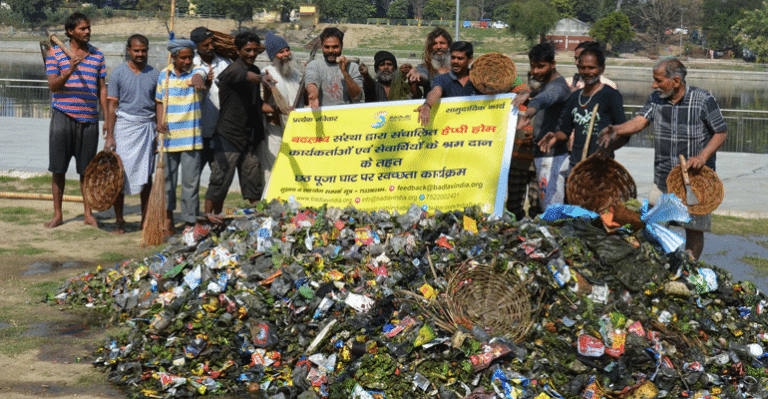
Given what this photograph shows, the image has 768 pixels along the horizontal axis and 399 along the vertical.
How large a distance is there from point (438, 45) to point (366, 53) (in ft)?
213

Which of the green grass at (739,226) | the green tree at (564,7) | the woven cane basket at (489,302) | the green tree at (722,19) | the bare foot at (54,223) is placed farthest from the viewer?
the green tree at (564,7)

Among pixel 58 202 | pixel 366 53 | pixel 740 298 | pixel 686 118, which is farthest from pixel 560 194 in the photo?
pixel 366 53

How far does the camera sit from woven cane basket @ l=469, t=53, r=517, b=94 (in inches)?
268

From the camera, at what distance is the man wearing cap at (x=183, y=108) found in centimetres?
828

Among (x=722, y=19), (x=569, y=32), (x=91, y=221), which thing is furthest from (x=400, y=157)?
(x=722, y=19)

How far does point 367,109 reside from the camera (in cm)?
712

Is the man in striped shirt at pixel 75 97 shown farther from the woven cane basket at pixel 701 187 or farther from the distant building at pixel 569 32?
the distant building at pixel 569 32

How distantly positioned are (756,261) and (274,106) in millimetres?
4822

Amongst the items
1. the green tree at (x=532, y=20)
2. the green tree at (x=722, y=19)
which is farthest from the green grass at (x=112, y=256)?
the green tree at (x=722, y=19)

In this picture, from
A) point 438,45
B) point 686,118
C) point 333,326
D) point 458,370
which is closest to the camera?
point 458,370

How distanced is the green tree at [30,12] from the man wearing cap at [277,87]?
9415 cm

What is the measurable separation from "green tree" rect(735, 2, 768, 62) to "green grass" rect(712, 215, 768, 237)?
2958 inches

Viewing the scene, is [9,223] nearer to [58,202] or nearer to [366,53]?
[58,202]

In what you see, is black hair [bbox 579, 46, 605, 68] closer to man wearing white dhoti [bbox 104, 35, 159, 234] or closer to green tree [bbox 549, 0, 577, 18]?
man wearing white dhoti [bbox 104, 35, 159, 234]
